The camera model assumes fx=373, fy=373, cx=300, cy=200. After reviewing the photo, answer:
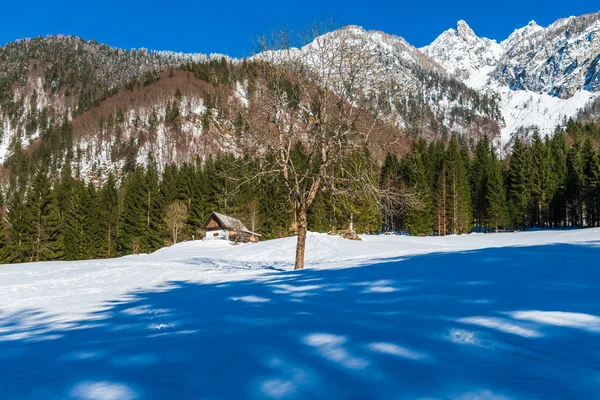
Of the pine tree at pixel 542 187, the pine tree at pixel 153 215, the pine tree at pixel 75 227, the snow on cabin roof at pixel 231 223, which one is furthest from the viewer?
the pine tree at pixel 542 187

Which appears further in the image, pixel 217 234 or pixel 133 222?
pixel 133 222

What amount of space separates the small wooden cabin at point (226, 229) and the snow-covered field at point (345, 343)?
4196 centimetres

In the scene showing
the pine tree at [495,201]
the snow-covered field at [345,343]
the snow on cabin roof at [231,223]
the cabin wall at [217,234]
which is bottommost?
the cabin wall at [217,234]

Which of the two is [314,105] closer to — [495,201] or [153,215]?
[495,201]

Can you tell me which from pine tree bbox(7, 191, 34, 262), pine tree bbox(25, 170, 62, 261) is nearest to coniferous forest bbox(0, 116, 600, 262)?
pine tree bbox(25, 170, 62, 261)

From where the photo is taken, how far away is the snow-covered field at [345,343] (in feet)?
7.80

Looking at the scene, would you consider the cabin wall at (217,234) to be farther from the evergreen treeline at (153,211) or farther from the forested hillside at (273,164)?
the evergreen treeline at (153,211)

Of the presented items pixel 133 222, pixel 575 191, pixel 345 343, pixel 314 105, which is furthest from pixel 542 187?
pixel 345 343

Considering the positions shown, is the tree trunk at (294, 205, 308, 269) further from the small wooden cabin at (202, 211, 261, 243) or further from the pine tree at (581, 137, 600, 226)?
the pine tree at (581, 137, 600, 226)

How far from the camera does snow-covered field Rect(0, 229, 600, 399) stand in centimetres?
238

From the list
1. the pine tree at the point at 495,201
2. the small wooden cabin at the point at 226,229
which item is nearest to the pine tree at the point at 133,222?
the small wooden cabin at the point at 226,229

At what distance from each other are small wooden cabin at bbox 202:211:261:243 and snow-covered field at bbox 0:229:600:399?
42.0 meters

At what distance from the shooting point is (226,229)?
49.5 meters

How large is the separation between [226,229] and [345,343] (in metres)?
47.4
